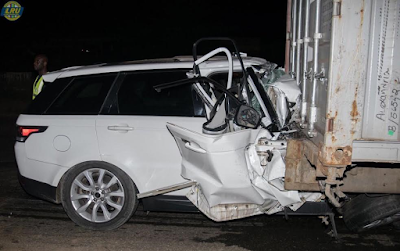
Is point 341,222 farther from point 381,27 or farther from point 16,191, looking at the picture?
point 16,191

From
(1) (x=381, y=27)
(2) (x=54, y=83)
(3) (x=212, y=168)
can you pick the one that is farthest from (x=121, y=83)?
(1) (x=381, y=27)

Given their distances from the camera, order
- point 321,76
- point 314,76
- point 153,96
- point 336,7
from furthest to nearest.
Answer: point 153,96, point 314,76, point 321,76, point 336,7

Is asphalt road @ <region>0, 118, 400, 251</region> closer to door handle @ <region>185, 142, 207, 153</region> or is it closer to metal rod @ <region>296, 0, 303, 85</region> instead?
door handle @ <region>185, 142, 207, 153</region>

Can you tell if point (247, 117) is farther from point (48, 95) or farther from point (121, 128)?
point (48, 95)

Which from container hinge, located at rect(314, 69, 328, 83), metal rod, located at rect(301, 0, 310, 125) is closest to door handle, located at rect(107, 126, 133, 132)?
metal rod, located at rect(301, 0, 310, 125)

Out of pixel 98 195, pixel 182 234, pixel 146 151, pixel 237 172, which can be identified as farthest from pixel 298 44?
pixel 98 195

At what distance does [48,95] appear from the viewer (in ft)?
16.2

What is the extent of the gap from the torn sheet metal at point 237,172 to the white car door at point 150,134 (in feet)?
0.93

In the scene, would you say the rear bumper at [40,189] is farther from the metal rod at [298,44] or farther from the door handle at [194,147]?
the metal rod at [298,44]

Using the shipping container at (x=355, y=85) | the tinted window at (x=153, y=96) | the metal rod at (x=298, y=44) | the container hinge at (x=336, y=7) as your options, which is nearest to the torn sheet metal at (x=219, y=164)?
the tinted window at (x=153, y=96)

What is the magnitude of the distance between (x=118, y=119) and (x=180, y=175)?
928 mm

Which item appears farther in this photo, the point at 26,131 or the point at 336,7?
the point at 26,131

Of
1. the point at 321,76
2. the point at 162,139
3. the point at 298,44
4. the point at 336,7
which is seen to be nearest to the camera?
the point at 336,7

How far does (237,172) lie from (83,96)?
2.11m
